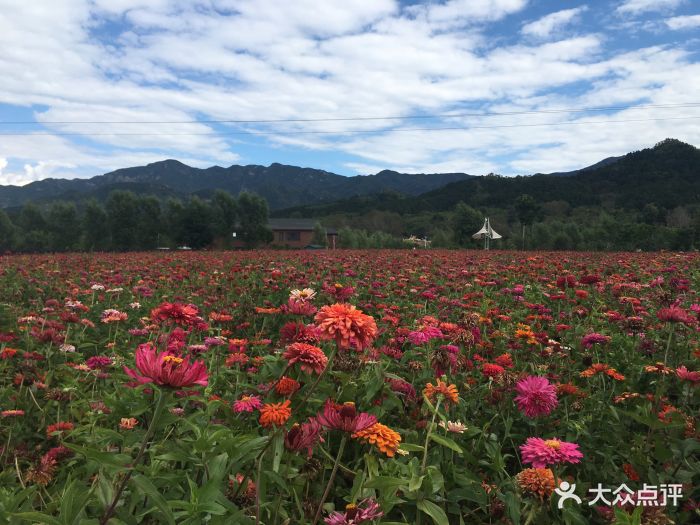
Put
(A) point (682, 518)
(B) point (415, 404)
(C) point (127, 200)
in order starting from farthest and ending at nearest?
(C) point (127, 200), (B) point (415, 404), (A) point (682, 518)

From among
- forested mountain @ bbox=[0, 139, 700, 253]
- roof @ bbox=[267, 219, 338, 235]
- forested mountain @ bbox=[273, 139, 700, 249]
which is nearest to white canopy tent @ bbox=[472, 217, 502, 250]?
forested mountain @ bbox=[0, 139, 700, 253]

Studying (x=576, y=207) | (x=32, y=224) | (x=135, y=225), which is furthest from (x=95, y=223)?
(x=576, y=207)

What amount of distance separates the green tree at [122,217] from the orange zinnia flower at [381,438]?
1856 inches

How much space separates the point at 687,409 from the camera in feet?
8.06

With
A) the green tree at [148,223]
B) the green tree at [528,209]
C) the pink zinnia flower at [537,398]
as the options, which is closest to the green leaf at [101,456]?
the pink zinnia flower at [537,398]

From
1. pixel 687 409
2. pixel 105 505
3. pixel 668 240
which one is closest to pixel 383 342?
pixel 687 409

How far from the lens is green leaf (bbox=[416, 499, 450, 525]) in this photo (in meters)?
1.41

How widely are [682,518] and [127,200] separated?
50.1 meters

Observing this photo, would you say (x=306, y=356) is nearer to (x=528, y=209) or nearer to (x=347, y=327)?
(x=347, y=327)

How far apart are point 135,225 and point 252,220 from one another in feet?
37.5

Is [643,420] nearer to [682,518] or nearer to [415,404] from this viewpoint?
[682,518]

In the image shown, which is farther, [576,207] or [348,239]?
[576,207]

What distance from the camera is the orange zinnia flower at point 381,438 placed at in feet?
4.34

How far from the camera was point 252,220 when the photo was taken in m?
49.7
